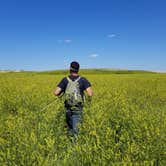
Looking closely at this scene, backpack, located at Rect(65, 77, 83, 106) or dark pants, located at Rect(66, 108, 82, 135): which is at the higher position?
backpack, located at Rect(65, 77, 83, 106)

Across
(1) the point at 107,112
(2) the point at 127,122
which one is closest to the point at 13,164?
(2) the point at 127,122

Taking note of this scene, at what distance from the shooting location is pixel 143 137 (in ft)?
18.2

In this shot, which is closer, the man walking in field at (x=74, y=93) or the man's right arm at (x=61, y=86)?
the man walking in field at (x=74, y=93)

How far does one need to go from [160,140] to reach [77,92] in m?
2.71

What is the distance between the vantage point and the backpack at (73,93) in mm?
7223

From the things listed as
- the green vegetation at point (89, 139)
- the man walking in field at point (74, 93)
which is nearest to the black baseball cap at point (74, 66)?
the man walking in field at point (74, 93)

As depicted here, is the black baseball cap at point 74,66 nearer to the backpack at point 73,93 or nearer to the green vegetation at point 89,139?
the backpack at point 73,93

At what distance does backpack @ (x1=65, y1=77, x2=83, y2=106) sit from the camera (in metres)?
7.22

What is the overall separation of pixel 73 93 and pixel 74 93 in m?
0.02

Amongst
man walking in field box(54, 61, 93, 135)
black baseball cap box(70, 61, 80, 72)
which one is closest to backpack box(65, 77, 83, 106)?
man walking in field box(54, 61, 93, 135)

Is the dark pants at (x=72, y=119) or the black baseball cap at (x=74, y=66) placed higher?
the black baseball cap at (x=74, y=66)

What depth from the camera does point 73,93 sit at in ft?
23.7

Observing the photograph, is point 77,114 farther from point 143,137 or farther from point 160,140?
point 160,140

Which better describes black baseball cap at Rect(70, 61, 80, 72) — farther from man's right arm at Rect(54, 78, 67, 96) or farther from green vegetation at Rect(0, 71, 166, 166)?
green vegetation at Rect(0, 71, 166, 166)
